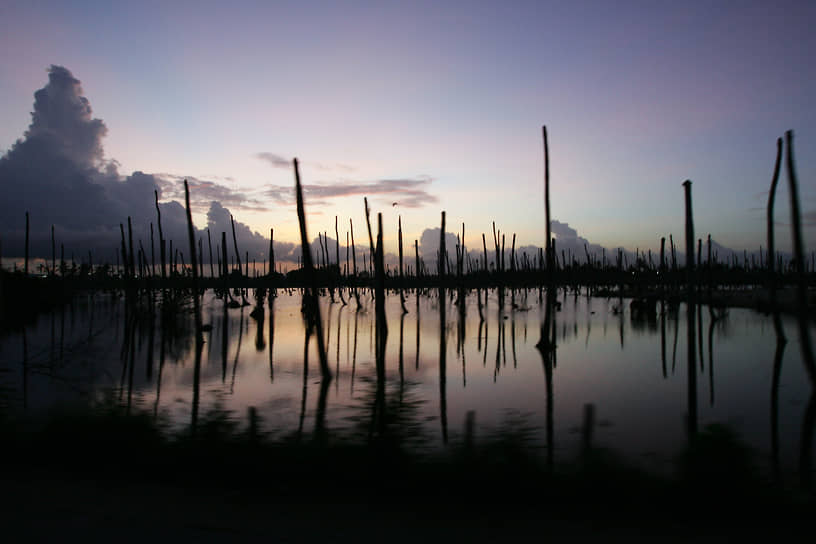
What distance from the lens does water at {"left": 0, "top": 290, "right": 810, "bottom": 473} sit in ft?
27.4

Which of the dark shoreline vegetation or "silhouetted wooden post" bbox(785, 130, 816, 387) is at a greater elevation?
"silhouetted wooden post" bbox(785, 130, 816, 387)

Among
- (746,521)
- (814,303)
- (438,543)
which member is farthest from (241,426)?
(814,303)

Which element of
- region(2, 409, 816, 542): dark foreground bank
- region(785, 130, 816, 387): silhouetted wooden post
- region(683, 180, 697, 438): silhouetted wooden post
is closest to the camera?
region(2, 409, 816, 542): dark foreground bank

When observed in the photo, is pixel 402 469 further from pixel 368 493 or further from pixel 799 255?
pixel 799 255

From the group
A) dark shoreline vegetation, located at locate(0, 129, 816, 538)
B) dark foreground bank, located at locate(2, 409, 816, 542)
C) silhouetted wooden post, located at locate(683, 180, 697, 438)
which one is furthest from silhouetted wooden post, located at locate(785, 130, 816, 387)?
dark foreground bank, located at locate(2, 409, 816, 542)

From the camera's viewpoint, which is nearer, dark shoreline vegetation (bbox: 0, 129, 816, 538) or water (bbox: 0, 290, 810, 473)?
dark shoreline vegetation (bbox: 0, 129, 816, 538)

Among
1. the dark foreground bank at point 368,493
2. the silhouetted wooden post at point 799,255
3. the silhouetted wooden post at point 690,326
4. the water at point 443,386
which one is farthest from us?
the silhouetted wooden post at point 799,255

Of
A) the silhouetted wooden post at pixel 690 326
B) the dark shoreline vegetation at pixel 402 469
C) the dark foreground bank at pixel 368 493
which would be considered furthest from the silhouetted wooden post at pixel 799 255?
the dark foreground bank at pixel 368 493

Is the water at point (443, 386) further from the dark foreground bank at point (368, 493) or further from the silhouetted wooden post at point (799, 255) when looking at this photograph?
A: the silhouetted wooden post at point (799, 255)

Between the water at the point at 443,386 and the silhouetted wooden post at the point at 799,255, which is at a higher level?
the silhouetted wooden post at the point at 799,255

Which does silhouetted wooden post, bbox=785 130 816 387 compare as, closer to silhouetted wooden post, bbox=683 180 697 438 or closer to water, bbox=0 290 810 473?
water, bbox=0 290 810 473

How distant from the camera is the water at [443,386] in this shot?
27.4ft

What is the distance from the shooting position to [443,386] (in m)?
12.2

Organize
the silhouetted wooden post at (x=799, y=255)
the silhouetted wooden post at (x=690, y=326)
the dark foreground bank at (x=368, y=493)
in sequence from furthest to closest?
the silhouetted wooden post at (x=799, y=255)
the silhouetted wooden post at (x=690, y=326)
the dark foreground bank at (x=368, y=493)
